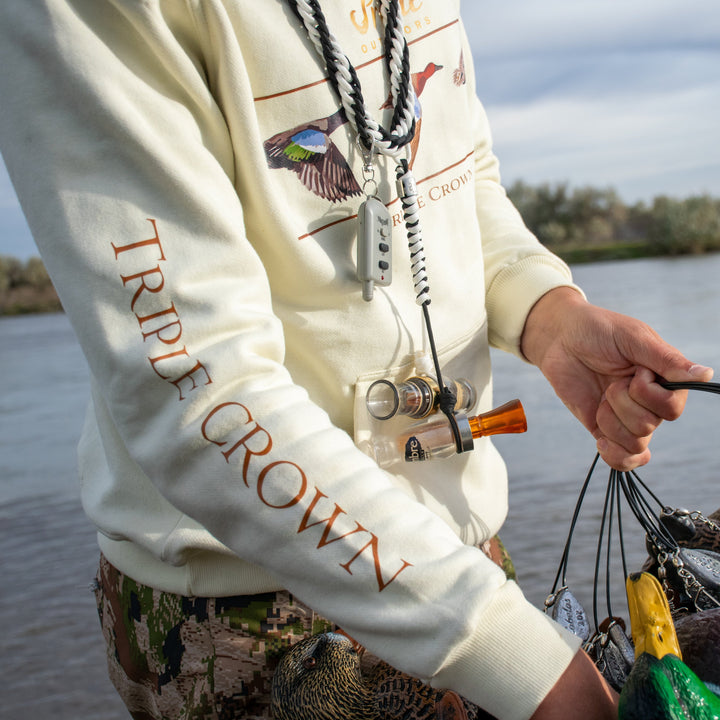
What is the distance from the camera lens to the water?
3057mm

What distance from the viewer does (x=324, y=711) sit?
0.93 m

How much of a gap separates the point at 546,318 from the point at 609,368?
183mm

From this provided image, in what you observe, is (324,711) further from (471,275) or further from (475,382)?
(471,275)

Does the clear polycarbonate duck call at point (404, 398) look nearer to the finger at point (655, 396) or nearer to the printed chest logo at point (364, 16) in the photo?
the finger at point (655, 396)

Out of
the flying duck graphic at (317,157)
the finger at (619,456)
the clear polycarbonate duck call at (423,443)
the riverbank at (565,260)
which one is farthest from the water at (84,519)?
the riverbank at (565,260)

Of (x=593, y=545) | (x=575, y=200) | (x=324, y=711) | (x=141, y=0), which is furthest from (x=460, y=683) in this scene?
(x=575, y=200)

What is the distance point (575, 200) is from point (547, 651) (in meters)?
48.8

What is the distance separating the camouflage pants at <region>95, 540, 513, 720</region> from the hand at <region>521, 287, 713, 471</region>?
1.72ft

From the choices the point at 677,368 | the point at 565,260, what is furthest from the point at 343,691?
the point at 565,260

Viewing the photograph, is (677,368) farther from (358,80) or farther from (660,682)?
(358,80)

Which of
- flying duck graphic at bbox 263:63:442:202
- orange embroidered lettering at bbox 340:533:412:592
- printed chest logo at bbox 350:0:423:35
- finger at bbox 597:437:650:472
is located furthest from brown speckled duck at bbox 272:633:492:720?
printed chest logo at bbox 350:0:423:35

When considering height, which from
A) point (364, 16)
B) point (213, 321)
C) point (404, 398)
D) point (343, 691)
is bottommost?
point (343, 691)

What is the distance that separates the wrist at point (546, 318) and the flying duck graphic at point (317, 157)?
425mm

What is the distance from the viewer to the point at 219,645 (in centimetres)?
103
